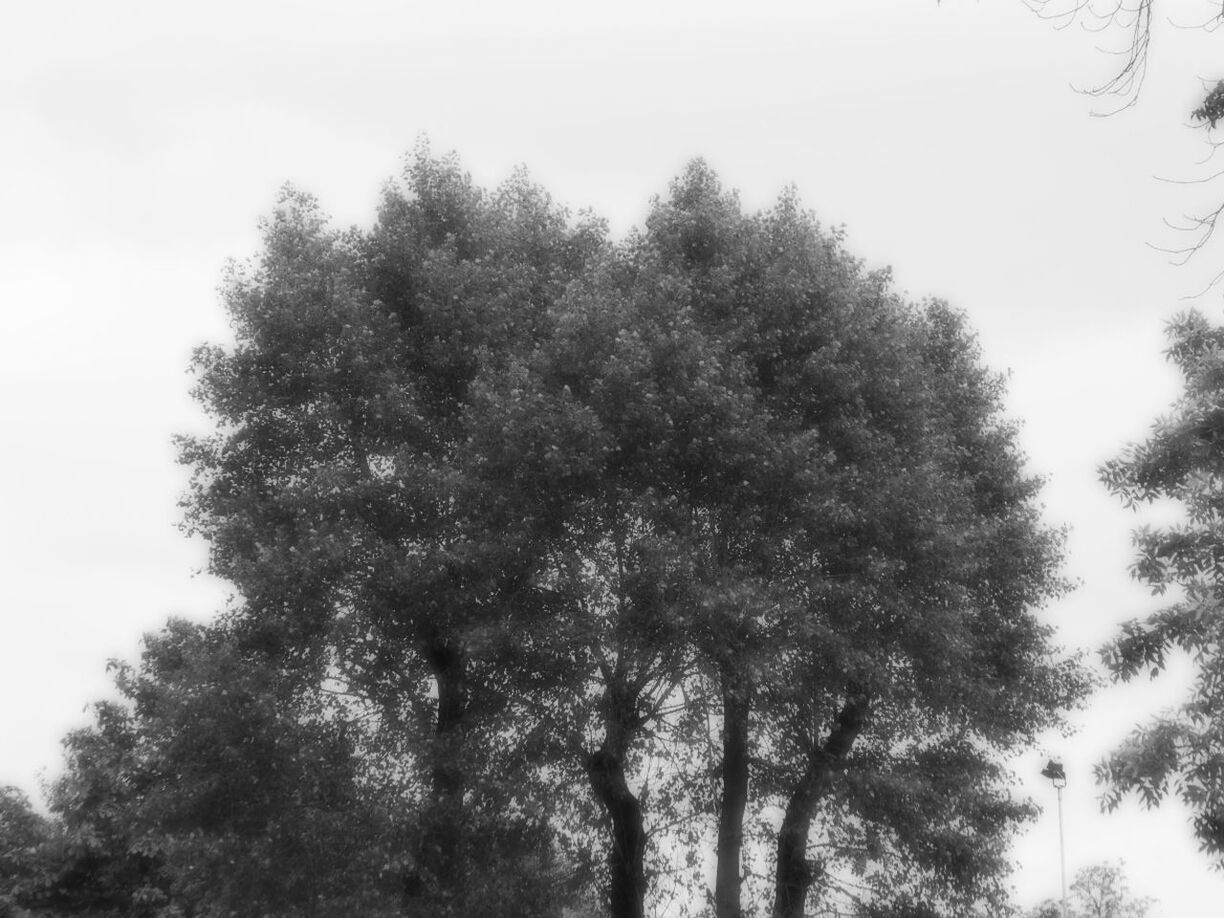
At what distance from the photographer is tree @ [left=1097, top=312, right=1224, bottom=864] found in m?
20.8

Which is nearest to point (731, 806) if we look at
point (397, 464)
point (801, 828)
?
point (801, 828)

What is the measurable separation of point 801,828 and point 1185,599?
10540 mm

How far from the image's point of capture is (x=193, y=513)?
28.5 meters

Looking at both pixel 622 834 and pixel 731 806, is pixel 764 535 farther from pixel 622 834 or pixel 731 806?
pixel 622 834

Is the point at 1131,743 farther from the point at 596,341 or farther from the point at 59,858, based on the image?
the point at 59,858

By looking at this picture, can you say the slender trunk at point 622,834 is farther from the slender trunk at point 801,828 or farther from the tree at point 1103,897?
the tree at point 1103,897

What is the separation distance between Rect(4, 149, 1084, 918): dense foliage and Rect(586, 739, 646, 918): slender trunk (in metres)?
0.08

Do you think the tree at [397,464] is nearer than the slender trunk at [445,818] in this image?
No

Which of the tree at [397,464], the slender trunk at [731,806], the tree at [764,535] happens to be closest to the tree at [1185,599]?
Result: the tree at [764,535]

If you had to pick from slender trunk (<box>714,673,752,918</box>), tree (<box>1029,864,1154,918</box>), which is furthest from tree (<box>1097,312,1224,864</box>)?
tree (<box>1029,864,1154,918</box>)

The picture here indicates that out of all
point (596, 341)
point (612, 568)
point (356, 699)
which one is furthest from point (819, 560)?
point (356, 699)

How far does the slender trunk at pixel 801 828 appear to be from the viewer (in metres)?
28.0

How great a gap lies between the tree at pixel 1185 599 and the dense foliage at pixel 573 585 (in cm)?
476

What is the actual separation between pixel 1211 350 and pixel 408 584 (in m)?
15.7
